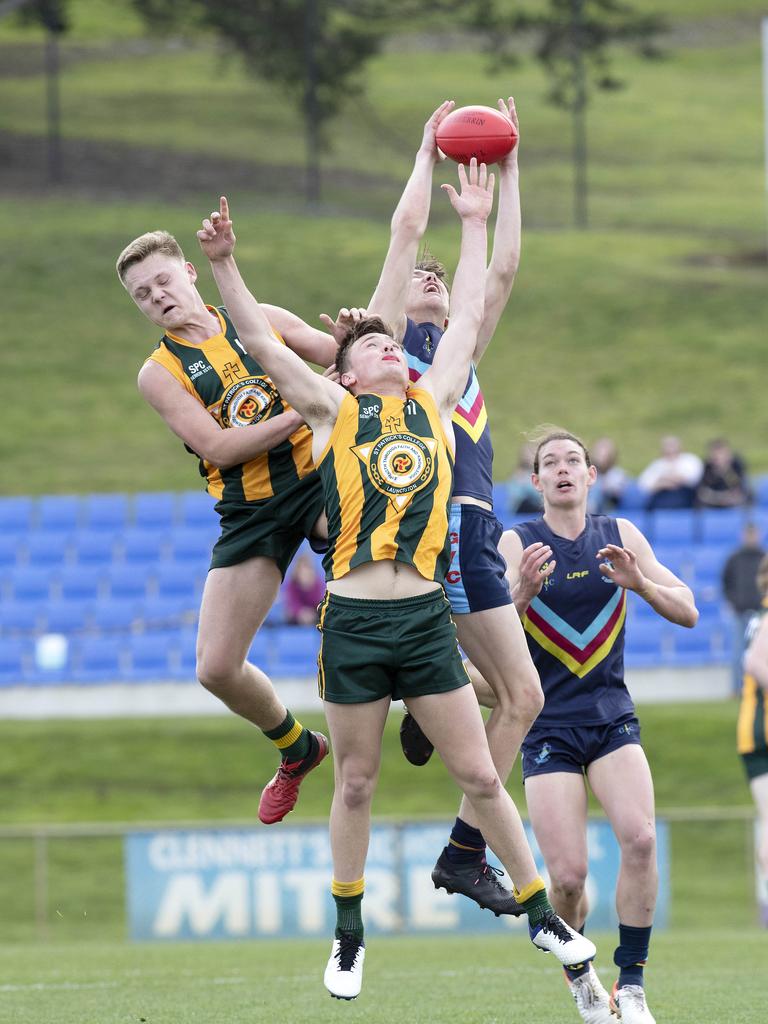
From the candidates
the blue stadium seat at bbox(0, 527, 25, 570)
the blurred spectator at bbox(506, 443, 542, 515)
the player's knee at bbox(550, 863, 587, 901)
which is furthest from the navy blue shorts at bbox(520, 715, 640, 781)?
the blue stadium seat at bbox(0, 527, 25, 570)

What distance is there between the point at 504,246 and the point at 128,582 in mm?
13521

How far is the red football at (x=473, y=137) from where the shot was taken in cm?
700

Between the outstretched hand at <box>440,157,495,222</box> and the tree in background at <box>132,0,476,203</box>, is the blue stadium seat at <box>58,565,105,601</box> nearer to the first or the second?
the outstretched hand at <box>440,157,495,222</box>

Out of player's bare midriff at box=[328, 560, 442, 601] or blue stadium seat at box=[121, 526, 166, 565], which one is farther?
blue stadium seat at box=[121, 526, 166, 565]

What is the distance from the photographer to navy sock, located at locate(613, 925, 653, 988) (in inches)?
Answer: 276

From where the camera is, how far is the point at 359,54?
33.9 metres

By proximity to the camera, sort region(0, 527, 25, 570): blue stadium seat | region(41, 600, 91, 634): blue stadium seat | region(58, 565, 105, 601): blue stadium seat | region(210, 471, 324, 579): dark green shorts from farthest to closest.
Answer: region(0, 527, 25, 570): blue stadium seat → region(58, 565, 105, 601): blue stadium seat → region(41, 600, 91, 634): blue stadium seat → region(210, 471, 324, 579): dark green shorts

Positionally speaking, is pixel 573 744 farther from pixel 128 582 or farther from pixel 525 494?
pixel 128 582

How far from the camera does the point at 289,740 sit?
25.0 ft

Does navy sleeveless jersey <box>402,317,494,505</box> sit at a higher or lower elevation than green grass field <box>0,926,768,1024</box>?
higher

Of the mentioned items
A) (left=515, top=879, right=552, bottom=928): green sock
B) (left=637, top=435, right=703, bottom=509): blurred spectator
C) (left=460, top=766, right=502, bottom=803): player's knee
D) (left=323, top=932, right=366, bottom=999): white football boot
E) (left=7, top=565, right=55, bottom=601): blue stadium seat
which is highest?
(left=460, top=766, right=502, bottom=803): player's knee

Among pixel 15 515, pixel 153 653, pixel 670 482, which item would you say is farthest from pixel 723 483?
pixel 15 515

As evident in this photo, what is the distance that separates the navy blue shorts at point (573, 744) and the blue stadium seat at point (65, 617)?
40.7ft

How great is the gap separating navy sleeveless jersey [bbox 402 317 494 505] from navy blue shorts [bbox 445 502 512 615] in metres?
0.12
